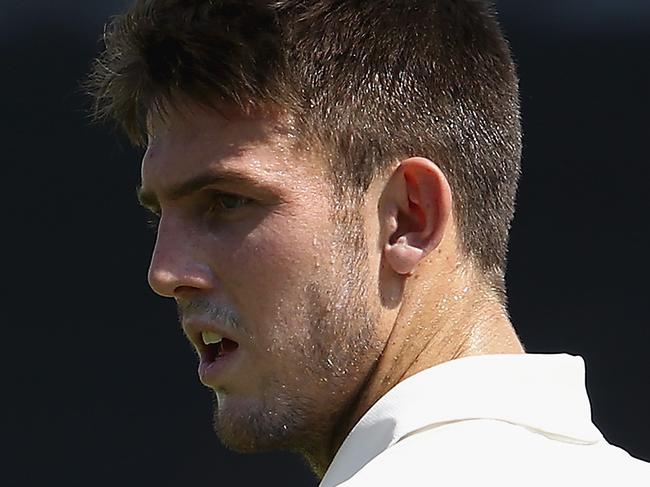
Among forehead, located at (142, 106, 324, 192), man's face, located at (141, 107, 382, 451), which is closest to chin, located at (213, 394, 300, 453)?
man's face, located at (141, 107, 382, 451)

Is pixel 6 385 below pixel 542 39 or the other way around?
below

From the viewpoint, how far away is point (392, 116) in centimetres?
149

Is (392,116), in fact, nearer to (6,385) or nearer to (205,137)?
(205,137)

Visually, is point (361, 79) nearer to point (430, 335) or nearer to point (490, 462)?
point (430, 335)

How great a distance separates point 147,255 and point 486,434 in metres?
1.98

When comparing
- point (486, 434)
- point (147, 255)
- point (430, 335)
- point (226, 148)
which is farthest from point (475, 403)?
point (147, 255)

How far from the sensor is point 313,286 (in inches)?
56.2

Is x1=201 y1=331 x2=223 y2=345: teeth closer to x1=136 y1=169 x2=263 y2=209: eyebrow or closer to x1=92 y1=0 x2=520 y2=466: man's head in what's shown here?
x1=92 y1=0 x2=520 y2=466: man's head

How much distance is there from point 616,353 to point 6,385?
1329mm

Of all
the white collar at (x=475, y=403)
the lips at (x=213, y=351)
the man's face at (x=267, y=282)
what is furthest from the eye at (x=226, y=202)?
the white collar at (x=475, y=403)

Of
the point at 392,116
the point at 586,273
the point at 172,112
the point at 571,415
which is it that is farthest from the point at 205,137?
the point at 586,273

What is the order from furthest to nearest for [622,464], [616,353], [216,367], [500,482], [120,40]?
1. [616,353]
2. [120,40]
3. [216,367]
4. [622,464]
5. [500,482]

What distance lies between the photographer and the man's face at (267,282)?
1.42 m

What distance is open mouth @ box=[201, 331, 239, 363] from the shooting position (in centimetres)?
147
